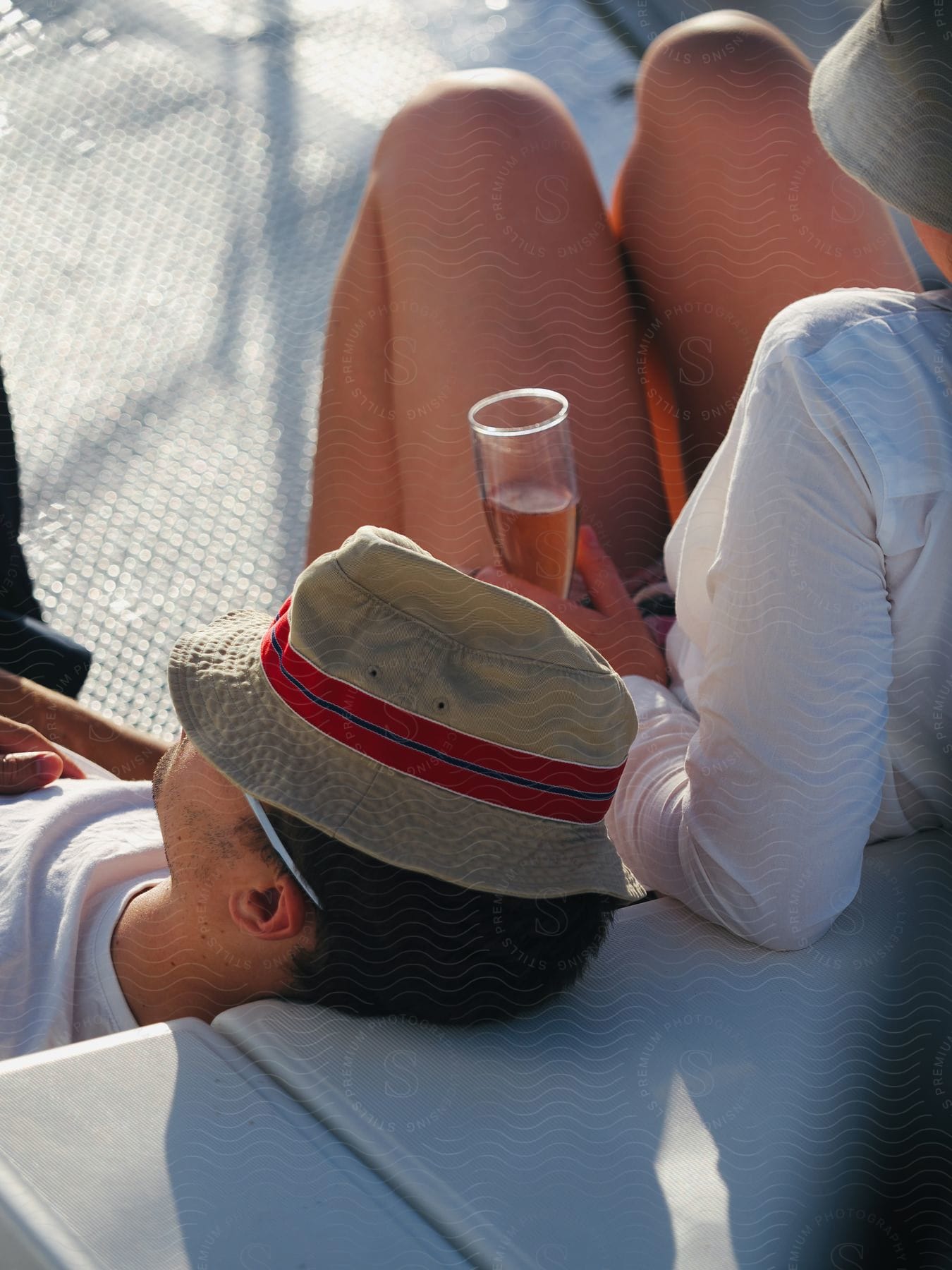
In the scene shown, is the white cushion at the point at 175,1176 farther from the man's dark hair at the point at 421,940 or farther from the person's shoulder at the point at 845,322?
the person's shoulder at the point at 845,322

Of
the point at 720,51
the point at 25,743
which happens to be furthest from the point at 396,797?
the point at 720,51

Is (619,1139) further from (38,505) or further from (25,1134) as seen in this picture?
(38,505)

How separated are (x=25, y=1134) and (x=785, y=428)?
1.73ft

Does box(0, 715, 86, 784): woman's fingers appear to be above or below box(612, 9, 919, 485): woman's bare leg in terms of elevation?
below

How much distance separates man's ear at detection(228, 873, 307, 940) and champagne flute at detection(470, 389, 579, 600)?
0.38 metres

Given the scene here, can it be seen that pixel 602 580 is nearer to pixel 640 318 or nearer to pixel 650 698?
pixel 650 698

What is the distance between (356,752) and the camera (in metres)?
0.62

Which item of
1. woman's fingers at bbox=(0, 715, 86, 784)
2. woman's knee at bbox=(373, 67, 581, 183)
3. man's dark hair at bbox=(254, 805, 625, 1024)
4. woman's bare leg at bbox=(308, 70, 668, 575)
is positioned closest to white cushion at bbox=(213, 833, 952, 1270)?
man's dark hair at bbox=(254, 805, 625, 1024)

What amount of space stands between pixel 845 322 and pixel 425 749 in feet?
1.17

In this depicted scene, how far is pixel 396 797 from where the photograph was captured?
0.62m

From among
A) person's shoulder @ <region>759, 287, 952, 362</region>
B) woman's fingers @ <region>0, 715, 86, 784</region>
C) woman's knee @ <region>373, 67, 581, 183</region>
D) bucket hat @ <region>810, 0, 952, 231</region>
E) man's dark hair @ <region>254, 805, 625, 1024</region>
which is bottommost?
woman's fingers @ <region>0, 715, 86, 784</region>

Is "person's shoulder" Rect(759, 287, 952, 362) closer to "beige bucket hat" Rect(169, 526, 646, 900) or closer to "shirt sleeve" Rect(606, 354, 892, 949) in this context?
"shirt sleeve" Rect(606, 354, 892, 949)

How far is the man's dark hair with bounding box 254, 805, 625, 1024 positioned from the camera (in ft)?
2.07

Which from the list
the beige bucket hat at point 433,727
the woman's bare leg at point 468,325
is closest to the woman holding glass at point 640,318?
the woman's bare leg at point 468,325
